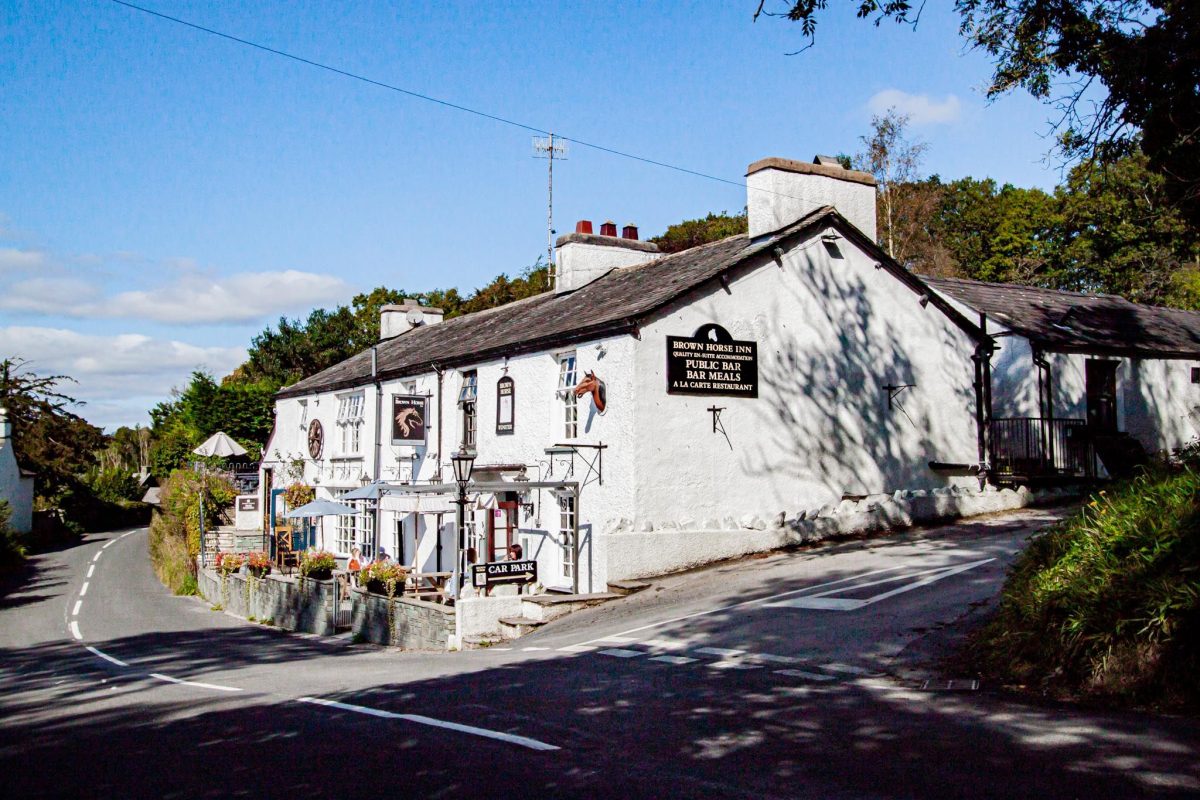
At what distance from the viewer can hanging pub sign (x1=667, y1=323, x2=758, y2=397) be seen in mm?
19500

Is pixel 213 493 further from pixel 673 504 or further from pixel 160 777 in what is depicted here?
pixel 160 777

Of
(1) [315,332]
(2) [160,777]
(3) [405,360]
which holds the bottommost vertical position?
(2) [160,777]

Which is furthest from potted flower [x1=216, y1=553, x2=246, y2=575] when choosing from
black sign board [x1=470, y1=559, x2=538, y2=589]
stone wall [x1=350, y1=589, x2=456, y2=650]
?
black sign board [x1=470, y1=559, x2=538, y2=589]

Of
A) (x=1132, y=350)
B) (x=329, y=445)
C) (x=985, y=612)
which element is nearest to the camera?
(x=985, y=612)

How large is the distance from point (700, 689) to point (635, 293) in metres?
13.1

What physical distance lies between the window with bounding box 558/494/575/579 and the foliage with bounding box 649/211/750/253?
34633mm

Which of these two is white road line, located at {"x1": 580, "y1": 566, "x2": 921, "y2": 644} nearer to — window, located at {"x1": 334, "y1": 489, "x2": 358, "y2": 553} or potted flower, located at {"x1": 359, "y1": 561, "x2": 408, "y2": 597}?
potted flower, located at {"x1": 359, "y1": 561, "x2": 408, "y2": 597}

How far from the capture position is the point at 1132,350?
89.7 feet

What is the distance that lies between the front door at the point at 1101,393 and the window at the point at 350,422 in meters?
21.3

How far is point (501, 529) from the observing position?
23.5 m

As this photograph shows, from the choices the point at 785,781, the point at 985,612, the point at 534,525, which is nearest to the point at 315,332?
the point at 534,525

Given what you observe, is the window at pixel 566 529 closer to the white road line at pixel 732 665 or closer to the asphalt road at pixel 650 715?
the asphalt road at pixel 650 715

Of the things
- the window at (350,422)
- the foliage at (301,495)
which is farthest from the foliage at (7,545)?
the window at (350,422)

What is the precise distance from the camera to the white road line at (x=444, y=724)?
7.76 metres
